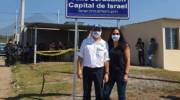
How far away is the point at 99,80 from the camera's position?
8.55m

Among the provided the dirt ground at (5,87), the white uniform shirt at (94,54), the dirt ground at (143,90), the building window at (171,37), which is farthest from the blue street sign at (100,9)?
the building window at (171,37)

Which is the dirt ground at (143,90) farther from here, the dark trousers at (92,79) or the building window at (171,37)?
the building window at (171,37)

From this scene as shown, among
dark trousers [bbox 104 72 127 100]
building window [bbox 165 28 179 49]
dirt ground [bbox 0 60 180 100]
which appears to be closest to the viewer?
dark trousers [bbox 104 72 127 100]

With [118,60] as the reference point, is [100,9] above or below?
above

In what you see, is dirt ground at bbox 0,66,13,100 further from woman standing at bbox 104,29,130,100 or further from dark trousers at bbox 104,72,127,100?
woman standing at bbox 104,29,130,100

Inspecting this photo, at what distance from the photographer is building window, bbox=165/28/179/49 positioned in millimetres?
24484

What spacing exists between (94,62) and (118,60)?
526 millimetres

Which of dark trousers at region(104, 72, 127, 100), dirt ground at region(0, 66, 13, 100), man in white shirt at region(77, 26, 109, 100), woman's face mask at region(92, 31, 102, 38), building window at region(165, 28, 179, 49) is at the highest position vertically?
building window at region(165, 28, 179, 49)

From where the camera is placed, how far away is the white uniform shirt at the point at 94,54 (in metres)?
8.55

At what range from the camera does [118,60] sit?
874cm

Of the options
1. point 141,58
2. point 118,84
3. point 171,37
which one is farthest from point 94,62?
point 141,58

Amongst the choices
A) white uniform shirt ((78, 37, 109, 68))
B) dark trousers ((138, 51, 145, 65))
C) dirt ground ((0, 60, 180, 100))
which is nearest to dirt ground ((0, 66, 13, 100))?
dirt ground ((0, 60, 180, 100))

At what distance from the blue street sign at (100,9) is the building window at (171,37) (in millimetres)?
14300

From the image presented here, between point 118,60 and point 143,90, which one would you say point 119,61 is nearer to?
point 118,60
